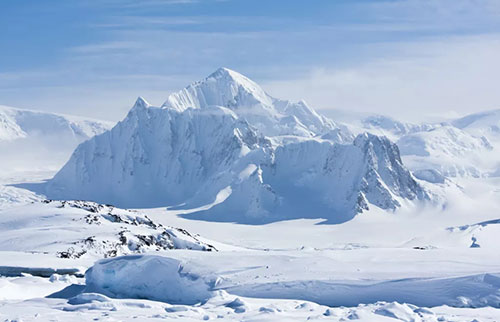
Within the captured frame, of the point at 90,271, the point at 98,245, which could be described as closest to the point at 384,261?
the point at 90,271

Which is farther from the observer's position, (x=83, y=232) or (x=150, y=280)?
(x=83, y=232)

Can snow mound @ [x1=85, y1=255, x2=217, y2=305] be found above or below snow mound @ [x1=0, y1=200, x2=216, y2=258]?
below

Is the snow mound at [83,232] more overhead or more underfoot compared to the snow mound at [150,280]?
more overhead

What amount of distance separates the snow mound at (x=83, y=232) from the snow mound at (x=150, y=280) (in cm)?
1851

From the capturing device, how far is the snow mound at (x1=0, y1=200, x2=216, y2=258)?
68.8 meters

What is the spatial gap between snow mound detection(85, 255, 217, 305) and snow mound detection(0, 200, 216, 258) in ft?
60.7

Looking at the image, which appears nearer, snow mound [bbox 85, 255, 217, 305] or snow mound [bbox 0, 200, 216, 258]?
snow mound [bbox 85, 255, 217, 305]

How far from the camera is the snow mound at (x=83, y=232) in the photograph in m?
68.8

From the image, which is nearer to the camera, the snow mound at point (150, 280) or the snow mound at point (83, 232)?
the snow mound at point (150, 280)

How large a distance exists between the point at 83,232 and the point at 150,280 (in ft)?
109

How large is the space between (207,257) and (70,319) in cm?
1250

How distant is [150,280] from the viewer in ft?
144

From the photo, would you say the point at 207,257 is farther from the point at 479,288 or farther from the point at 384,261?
the point at 479,288

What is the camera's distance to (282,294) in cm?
3978
